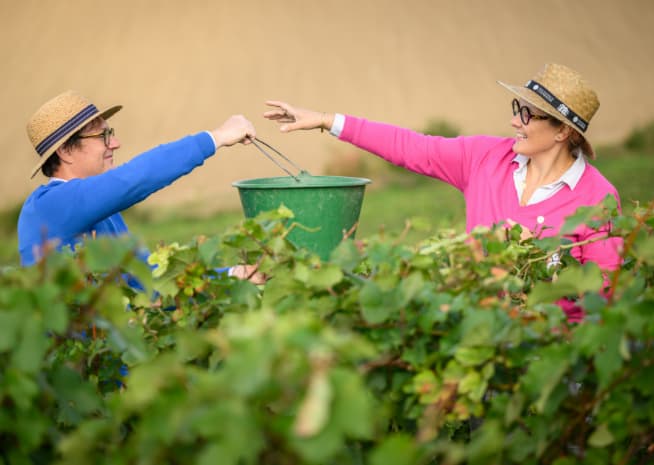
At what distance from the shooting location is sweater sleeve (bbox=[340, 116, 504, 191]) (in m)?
3.27

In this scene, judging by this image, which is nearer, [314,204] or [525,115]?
[314,204]

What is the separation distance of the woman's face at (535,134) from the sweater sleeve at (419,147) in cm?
18

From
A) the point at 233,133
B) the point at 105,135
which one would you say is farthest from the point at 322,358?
the point at 105,135

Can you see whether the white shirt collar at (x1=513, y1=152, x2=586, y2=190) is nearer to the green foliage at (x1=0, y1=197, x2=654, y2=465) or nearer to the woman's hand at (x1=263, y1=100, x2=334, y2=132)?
the woman's hand at (x1=263, y1=100, x2=334, y2=132)

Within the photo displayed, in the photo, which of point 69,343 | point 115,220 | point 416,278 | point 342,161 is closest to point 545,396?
point 416,278

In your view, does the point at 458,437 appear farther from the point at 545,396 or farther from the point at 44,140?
the point at 44,140

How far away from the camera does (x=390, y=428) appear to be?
1.87 meters

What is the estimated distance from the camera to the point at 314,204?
9.14 ft

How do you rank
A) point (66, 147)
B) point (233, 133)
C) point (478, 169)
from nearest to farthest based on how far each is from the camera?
1. point (233, 133)
2. point (66, 147)
3. point (478, 169)

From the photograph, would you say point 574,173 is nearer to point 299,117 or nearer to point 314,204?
point 314,204

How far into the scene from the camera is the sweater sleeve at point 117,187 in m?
2.64

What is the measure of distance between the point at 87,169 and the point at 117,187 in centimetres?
63

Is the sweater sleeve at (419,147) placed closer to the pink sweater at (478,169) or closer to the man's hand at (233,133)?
the pink sweater at (478,169)

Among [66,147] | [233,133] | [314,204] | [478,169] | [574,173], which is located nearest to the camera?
[314,204]
